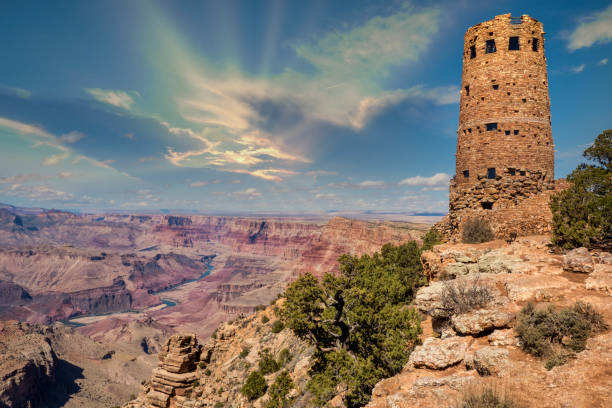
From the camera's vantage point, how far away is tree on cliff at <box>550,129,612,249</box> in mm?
13570

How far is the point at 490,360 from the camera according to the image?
7098 mm

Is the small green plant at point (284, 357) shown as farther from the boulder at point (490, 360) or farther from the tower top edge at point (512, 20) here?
the tower top edge at point (512, 20)

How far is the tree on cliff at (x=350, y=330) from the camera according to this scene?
12.8m

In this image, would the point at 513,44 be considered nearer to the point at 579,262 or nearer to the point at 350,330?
the point at 579,262

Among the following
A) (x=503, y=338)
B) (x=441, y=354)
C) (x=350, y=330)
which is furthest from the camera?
(x=350, y=330)

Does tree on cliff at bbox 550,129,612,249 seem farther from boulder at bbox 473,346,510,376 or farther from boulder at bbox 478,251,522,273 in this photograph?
boulder at bbox 473,346,510,376

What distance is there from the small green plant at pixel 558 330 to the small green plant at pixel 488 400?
2118 millimetres

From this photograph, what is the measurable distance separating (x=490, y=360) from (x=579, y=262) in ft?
24.5

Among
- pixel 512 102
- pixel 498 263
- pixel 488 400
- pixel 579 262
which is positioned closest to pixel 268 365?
pixel 498 263

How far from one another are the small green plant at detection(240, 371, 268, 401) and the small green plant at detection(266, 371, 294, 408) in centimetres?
310

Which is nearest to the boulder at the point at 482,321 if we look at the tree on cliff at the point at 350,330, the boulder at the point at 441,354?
the boulder at the point at 441,354

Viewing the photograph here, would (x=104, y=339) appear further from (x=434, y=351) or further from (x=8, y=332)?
(x=434, y=351)

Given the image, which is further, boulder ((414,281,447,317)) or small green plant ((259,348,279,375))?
small green plant ((259,348,279,375))

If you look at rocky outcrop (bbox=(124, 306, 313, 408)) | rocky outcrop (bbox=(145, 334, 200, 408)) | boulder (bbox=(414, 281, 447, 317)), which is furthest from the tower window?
rocky outcrop (bbox=(145, 334, 200, 408))
